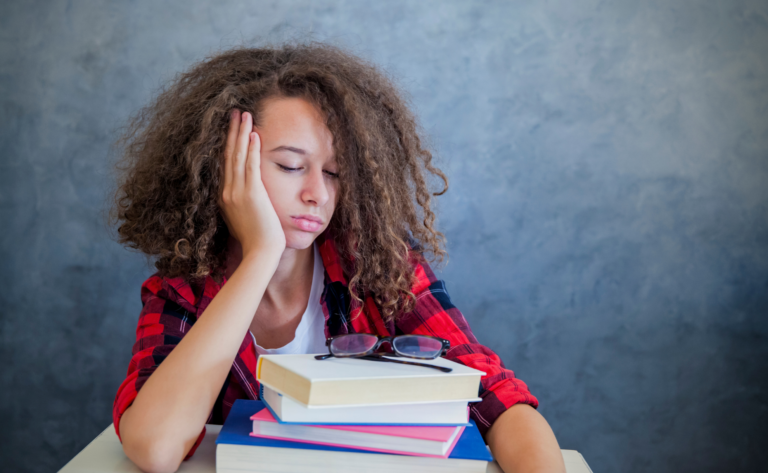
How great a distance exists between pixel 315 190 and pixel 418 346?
0.35 meters

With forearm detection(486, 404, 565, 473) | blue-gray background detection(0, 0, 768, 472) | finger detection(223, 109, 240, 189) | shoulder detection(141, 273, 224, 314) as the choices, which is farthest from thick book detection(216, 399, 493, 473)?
blue-gray background detection(0, 0, 768, 472)

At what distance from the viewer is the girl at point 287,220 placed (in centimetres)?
84

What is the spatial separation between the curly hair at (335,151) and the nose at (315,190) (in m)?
0.06

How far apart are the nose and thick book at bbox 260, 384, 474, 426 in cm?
38

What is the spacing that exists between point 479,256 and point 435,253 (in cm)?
54

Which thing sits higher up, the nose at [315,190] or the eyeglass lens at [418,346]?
the nose at [315,190]

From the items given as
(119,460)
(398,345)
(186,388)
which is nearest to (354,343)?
(398,345)

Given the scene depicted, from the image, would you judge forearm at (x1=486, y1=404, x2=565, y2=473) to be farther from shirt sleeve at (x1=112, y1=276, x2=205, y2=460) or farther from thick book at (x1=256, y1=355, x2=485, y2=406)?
shirt sleeve at (x1=112, y1=276, x2=205, y2=460)

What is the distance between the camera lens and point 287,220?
92 cm

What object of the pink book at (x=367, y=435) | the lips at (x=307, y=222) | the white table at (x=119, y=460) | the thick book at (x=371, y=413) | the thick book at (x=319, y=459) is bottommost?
the white table at (x=119, y=460)

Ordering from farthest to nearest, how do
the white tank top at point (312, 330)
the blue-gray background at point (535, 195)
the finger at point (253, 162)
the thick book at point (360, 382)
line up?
the blue-gray background at point (535, 195), the white tank top at point (312, 330), the finger at point (253, 162), the thick book at point (360, 382)

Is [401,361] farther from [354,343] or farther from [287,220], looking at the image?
[287,220]

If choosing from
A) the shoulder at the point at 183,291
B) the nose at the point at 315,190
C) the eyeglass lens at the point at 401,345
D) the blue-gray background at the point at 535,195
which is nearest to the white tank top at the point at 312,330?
the shoulder at the point at 183,291

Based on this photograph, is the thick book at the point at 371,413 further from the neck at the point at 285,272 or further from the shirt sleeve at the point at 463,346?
the neck at the point at 285,272
